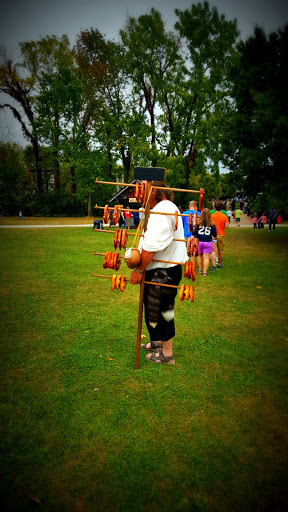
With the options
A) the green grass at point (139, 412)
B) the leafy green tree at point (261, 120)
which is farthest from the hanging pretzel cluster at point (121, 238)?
the leafy green tree at point (261, 120)

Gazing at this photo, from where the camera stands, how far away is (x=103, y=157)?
117 ft

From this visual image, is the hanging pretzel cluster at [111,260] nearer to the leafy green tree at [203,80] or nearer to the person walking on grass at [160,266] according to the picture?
the person walking on grass at [160,266]

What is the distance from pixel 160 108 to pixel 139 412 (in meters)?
33.3

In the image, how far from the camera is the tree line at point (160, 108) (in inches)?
602

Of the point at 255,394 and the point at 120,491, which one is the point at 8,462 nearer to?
the point at 120,491

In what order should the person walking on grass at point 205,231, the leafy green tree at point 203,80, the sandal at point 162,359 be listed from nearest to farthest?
the sandal at point 162,359
the person walking on grass at point 205,231
the leafy green tree at point 203,80

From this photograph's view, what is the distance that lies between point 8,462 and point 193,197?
33.8 m

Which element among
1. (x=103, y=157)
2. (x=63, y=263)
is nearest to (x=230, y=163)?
(x=63, y=263)

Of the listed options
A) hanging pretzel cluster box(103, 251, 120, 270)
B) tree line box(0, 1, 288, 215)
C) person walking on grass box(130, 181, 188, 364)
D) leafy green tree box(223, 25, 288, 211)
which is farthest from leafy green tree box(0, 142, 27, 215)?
person walking on grass box(130, 181, 188, 364)

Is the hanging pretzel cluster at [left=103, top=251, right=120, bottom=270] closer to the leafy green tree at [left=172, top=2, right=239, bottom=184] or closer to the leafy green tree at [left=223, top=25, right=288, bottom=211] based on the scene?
the leafy green tree at [left=223, top=25, right=288, bottom=211]

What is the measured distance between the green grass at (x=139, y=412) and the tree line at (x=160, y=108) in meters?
11.9

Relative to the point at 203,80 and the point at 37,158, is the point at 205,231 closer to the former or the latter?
the point at 203,80

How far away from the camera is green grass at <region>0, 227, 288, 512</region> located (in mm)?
2291

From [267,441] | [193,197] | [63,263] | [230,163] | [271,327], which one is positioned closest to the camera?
[267,441]
